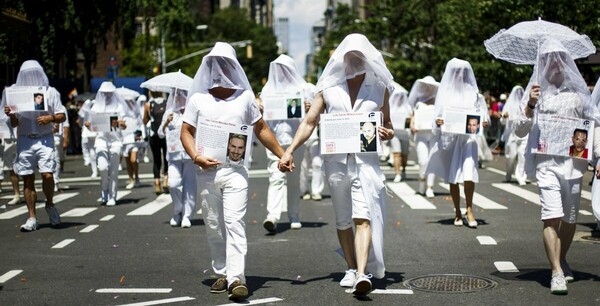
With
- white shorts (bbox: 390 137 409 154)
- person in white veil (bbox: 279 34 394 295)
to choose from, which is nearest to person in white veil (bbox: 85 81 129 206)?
white shorts (bbox: 390 137 409 154)

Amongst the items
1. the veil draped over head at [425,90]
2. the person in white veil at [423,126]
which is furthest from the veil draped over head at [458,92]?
the person in white veil at [423,126]

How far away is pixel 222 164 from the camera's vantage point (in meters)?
8.70

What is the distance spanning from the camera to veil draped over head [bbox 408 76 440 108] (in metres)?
17.7

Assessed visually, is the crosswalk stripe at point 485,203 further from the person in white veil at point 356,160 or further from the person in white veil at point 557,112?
the person in white veil at point 356,160

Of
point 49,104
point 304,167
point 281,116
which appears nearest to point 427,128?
point 304,167

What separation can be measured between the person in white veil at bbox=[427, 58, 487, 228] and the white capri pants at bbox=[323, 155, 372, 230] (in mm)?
4777

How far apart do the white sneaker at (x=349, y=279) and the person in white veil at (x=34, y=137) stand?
5854 millimetres

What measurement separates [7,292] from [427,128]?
10588 millimetres

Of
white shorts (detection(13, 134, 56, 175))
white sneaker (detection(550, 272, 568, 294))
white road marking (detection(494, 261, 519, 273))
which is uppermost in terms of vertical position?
white shorts (detection(13, 134, 56, 175))

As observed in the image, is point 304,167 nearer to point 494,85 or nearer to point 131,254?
point 131,254

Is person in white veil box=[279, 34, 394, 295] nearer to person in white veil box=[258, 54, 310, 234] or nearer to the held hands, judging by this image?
the held hands

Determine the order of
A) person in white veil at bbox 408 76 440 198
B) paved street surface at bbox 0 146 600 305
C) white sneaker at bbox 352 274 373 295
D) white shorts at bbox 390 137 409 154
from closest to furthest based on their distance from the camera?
1. white sneaker at bbox 352 274 373 295
2. paved street surface at bbox 0 146 600 305
3. person in white veil at bbox 408 76 440 198
4. white shorts at bbox 390 137 409 154

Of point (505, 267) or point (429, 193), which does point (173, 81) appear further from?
point (429, 193)

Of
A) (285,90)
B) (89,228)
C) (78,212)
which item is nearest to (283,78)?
(285,90)
